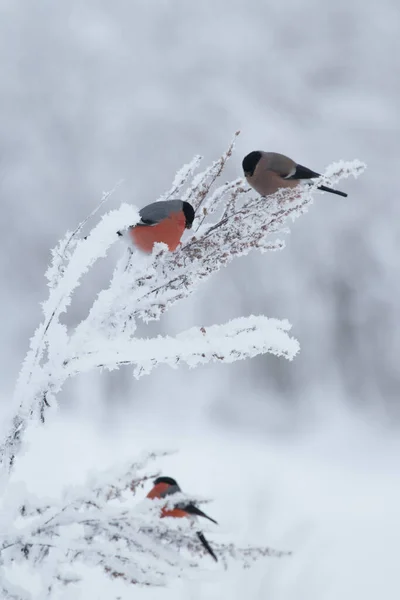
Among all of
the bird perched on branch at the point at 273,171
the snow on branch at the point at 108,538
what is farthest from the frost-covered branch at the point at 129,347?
the bird perched on branch at the point at 273,171

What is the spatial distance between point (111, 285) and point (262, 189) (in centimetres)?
141

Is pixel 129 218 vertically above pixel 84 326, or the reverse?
pixel 129 218

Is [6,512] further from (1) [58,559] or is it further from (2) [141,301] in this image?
(2) [141,301]

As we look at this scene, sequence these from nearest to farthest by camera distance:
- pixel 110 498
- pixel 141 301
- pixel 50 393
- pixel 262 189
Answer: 1. pixel 110 498
2. pixel 50 393
3. pixel 141 301
4. pixel 262 189

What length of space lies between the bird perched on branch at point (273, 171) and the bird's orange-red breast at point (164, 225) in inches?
32.0

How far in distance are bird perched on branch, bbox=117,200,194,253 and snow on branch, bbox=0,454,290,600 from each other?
1.23 metres

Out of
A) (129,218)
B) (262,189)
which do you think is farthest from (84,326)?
(262,189)

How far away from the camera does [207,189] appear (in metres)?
2.99

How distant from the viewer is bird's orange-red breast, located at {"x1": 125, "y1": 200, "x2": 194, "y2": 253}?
2.96m

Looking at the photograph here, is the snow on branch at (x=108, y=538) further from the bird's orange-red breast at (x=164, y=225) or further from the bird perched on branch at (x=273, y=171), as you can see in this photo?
the bird perched on branch at (x=273, y=171)

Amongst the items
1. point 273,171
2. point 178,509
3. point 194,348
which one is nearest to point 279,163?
point 273,171

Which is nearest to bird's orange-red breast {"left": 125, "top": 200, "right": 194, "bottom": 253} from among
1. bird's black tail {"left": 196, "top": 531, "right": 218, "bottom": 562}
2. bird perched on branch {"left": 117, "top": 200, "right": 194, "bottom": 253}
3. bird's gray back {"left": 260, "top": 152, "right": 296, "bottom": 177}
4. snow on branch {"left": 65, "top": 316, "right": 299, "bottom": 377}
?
bird perched on branch {"left": 117, "top": 200, "right": 194, "bottom": 253}

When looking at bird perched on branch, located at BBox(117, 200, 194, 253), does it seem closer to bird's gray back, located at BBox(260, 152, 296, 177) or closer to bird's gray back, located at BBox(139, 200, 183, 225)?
bird's gray back, located at BBox(139, 200, 183, 225)

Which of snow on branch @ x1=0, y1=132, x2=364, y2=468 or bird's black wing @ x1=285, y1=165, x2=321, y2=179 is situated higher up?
bird's black wing @ x1=285, y1=165, x2=321, y2=179
